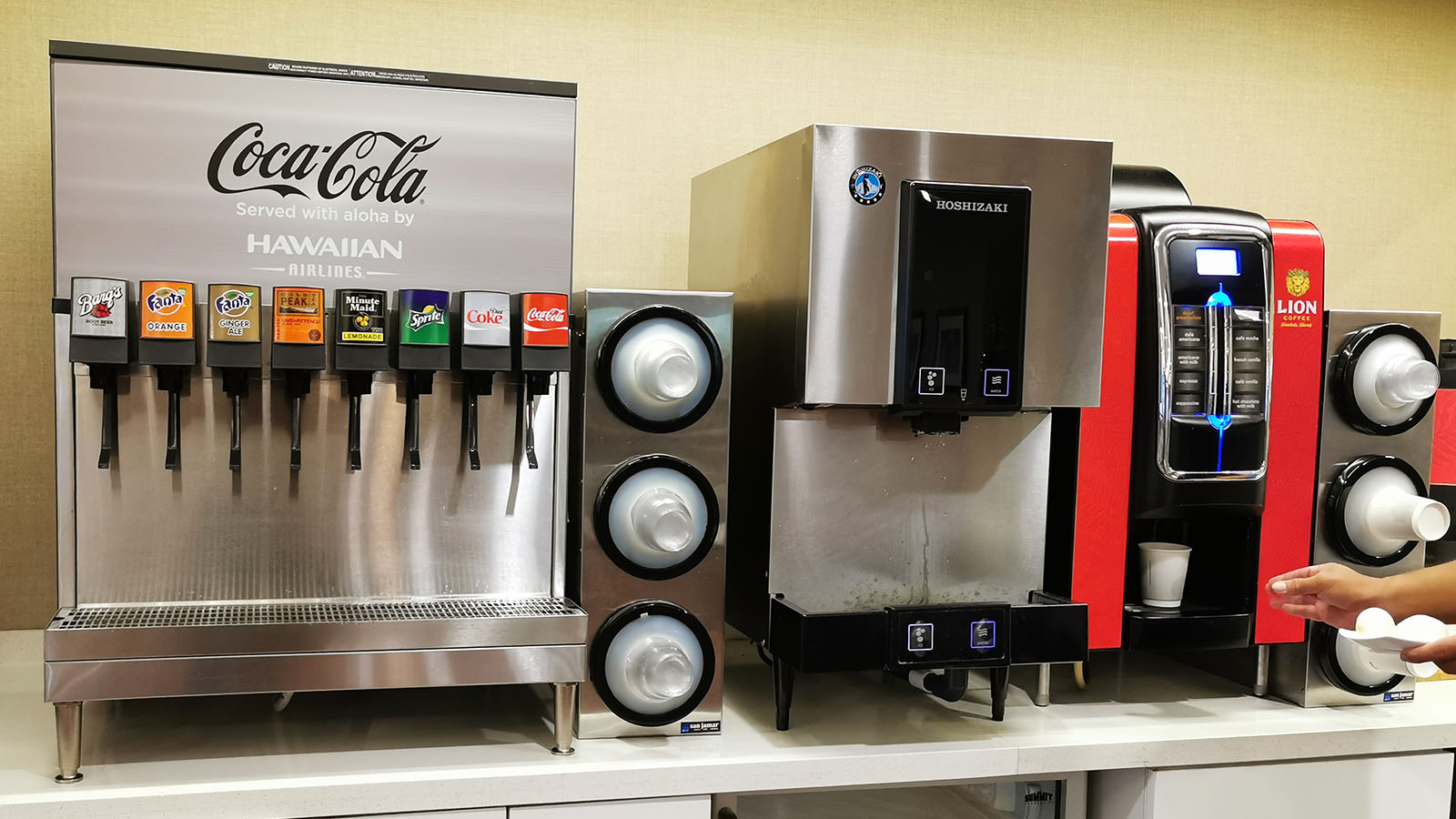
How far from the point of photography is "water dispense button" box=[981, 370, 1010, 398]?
1.36m

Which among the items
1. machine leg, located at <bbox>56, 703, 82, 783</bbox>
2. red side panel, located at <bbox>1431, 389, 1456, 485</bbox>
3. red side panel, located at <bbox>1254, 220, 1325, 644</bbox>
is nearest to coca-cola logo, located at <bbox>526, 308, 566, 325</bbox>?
machine leg, located at <bbox>56, 703, 82, 783</bbox>

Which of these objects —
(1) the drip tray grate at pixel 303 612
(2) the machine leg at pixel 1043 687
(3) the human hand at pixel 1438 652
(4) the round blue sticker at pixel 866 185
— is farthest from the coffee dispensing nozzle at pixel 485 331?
(3) the human hand at pixel 1438 652

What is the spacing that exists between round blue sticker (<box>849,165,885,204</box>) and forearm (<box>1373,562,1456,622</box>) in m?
0.74

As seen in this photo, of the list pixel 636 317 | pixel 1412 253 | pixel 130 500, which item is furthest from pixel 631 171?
pixel 1412 253

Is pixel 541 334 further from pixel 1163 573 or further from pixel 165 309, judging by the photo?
pixel 1163 573

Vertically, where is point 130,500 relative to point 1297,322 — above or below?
below

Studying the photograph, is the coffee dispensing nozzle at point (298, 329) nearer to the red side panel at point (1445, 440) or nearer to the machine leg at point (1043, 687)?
the machine leg at point (1043, 687)

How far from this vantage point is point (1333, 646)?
1.60 meters

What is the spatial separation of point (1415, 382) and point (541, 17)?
1362 millimetres

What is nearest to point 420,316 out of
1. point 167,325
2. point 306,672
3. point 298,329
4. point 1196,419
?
point 298,329

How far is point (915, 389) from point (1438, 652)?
1.90ft

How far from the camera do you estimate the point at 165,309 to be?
1.20 m

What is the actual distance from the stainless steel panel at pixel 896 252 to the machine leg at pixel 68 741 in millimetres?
856

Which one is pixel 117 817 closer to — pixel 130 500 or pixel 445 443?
pixel 130 500
